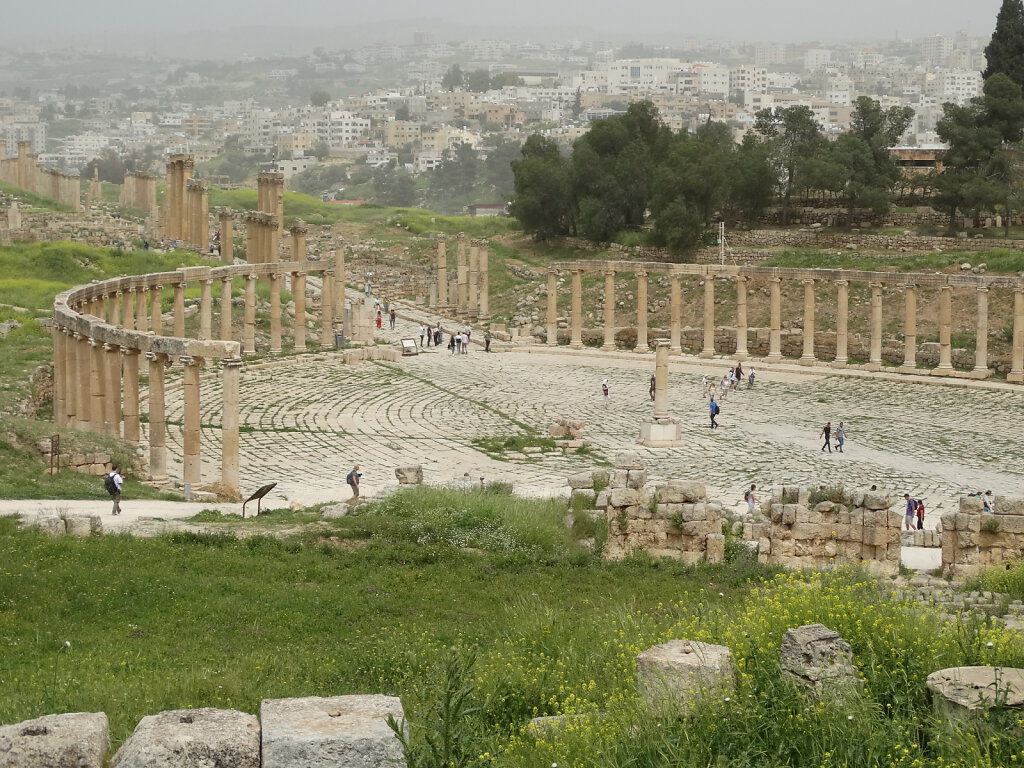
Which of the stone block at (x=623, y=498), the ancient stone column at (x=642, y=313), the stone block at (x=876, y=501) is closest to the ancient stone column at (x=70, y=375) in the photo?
the stone block at (x=623, y=498)

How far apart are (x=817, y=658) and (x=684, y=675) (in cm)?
130

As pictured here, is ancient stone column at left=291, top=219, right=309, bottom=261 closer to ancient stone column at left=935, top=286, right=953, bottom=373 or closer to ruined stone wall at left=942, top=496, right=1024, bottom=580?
ancient stone column at left=935, top=286, right=953, bottom=373

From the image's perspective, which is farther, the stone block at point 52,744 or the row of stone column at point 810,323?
the row of stone column at point 810,323

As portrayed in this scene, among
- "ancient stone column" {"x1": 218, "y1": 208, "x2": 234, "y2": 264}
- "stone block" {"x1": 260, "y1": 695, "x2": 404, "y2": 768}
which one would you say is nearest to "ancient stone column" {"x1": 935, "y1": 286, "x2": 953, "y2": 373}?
"ancient stone column" {"x1": 218, "y1": 208, "x2": 234, "y2": 264}

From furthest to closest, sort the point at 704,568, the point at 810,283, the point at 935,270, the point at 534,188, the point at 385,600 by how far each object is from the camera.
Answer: the point at 534,188
the point at 935,270
the point at 810,283
the point at 704,568
the point at 385,600

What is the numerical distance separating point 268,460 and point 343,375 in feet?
48.7

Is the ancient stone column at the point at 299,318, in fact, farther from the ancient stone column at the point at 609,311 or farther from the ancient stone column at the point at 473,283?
the ancient stone column at the point at 609,311

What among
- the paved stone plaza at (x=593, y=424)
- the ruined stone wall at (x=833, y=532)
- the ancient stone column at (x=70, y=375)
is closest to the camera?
the ruined stone wall at (x=833, y=532)

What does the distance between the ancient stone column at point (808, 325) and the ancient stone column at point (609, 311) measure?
829cm

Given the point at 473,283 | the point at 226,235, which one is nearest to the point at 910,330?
the point at 473,283

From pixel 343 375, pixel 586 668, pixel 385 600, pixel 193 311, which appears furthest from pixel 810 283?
pixel 586 668

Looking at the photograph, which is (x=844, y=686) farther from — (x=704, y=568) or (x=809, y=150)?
(x=809, y=150)

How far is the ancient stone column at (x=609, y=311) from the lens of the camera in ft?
211

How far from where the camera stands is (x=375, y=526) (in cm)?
2783
